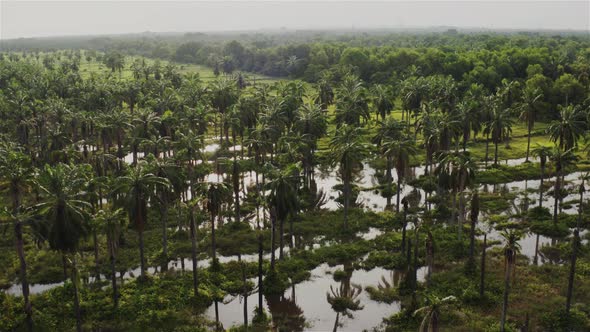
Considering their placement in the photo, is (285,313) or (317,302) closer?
(285,313)

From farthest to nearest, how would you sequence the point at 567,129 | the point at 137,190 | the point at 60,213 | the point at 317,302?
the point at 567,129 < the point at 317,302 < the point at 137,190 < the point at 60,213

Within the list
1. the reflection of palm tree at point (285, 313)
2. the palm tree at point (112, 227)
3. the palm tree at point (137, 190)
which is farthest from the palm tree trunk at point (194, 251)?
the reflection of palm tree at point (285, 313)

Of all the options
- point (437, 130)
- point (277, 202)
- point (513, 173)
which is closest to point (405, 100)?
point (513, 173)

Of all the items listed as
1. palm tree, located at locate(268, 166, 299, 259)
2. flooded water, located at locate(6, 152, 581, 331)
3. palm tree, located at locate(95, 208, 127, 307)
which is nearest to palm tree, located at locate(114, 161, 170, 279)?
palm tree, located at locate(95, 208, 127, 307)

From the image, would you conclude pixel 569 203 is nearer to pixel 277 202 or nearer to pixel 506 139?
pixel 506 139

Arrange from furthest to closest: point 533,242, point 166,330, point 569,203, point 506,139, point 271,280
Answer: point 506,139
point 569,203
point 533,242
point 271,280
point 166,330

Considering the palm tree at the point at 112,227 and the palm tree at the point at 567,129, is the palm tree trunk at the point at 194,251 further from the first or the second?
the palm tree at the point at 567,129

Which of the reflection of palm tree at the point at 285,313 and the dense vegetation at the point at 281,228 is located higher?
the dense vegetation at the point at 281,228

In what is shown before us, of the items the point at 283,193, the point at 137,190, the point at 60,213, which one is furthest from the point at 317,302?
the point at 60,213

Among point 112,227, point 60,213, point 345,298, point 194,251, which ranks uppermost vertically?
point 60,213

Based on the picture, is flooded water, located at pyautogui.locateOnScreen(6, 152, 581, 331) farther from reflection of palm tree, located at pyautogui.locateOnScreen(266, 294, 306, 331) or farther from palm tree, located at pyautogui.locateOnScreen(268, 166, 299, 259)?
palm tree, located at pyautogui.locateOnScreen(268, 166, 299, 259)

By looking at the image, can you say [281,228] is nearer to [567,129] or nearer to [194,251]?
[194,251]
